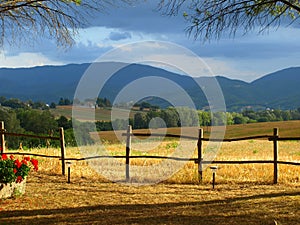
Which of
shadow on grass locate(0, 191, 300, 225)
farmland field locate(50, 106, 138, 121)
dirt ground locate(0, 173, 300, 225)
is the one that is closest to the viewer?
shadow on grass locate(0, 191, 300, 225)

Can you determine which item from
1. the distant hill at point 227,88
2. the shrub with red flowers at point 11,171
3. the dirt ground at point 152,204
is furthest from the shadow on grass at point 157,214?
the distant hill at point 227,88

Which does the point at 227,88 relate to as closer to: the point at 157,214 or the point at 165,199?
the point at 165,199

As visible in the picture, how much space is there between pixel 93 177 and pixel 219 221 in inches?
184

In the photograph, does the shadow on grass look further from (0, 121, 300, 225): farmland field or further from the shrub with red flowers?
the shrub with red flowers

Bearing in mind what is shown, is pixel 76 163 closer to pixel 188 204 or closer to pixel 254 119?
pixel 188 204

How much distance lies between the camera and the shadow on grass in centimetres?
628

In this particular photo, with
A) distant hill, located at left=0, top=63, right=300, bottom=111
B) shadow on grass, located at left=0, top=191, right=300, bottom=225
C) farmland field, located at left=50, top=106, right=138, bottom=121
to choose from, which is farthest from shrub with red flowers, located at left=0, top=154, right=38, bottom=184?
distant hill, located at left=0, top=63, right=300, bottom=111

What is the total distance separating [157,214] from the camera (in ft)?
22.0

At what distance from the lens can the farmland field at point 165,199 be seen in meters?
6.46

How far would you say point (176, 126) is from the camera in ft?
55.8

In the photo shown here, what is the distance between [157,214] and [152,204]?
0.77m

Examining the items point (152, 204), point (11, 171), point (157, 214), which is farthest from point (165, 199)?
point (11, 171)

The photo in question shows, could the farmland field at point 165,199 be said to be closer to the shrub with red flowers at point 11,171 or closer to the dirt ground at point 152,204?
the dirt ground at point 152,204

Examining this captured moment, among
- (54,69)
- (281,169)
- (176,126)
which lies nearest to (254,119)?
(176,126)
